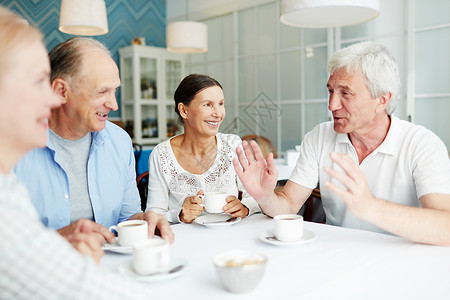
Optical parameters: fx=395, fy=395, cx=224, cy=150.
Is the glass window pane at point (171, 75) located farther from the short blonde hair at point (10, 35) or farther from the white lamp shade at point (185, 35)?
the short blonde hair at point (10, 35)

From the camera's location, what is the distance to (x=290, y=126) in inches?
197

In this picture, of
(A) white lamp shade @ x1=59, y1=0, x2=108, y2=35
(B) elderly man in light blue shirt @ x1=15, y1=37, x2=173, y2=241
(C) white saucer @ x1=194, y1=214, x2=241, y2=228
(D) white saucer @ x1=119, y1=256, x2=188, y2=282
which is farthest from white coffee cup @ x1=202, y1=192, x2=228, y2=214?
(A) white lamp shade @ x1=59, y1=0, x2=108, y2=35

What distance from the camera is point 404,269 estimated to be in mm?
935

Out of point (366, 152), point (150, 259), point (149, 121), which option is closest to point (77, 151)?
point (150, 259)

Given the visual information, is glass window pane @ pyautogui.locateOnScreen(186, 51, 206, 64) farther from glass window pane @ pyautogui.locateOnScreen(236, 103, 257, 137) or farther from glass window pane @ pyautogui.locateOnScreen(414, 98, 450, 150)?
glass window pane @ pyautogui.locateOnScreen(414, 98, 450, 150)

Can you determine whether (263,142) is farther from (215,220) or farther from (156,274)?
(156,274)

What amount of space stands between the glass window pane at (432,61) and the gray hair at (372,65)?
266 cm

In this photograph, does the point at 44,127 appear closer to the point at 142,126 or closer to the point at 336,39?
the point at 336,39

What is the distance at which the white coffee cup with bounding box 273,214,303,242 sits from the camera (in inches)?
42.6

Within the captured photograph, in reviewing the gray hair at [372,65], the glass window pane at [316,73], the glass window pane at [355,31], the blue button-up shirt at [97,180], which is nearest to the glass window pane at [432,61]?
the glass window pane at [355,31]

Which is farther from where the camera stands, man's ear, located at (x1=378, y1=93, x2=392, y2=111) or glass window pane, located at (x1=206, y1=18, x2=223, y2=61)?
glass window pane, located at (x1=206, y1=18, x2=223, y2=61)

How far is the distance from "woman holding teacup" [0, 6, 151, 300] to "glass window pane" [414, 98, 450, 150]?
12.4ft

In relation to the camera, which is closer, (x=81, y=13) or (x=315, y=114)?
(x=81, y=13)

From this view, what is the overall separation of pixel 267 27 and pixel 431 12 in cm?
201
